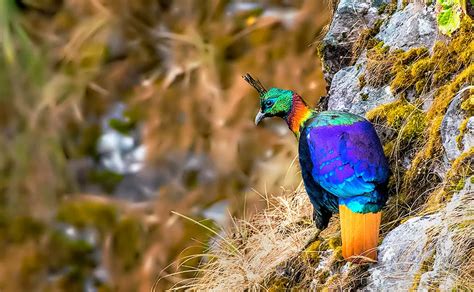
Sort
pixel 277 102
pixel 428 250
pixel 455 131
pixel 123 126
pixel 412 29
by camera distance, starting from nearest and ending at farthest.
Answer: pixel 428 250, pixel 455 131, pixel 277 102, pixel 412 29, pixel 123 126

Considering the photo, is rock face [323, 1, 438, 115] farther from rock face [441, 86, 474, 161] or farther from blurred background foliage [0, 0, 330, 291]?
blurred background foliage [0, 0, 330, 291]

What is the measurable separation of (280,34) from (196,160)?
1.95ft

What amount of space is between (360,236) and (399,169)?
24 cm

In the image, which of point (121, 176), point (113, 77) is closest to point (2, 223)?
point (121, 176)

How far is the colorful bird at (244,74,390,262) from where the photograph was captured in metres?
1.01

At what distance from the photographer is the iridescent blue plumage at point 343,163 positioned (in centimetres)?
103

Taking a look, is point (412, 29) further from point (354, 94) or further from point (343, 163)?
point (343, 163)

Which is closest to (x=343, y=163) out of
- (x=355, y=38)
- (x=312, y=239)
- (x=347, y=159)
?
(x=347, y=159)

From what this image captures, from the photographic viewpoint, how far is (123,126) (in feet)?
9.45

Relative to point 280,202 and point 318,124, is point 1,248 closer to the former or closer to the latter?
point 280,202

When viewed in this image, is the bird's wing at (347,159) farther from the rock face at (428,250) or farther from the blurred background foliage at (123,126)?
the blurred background foliage at (123,126)

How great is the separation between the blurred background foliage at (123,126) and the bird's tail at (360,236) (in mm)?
1649

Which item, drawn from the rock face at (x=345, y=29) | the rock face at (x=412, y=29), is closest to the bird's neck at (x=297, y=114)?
the rock face at (x=412, y=29)

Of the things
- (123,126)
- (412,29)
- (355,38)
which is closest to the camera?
(412,29)
